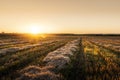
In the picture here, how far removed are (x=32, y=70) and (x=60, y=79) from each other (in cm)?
255

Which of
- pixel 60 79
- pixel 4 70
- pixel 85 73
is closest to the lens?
pixel 60 79

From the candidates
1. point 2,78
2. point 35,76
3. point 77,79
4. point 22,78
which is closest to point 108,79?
point 77,79

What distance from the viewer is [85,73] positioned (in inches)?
448

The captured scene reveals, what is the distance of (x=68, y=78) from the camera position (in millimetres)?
10156

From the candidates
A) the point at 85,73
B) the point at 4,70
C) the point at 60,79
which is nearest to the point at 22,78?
the point at 60,79

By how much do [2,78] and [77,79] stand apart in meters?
4.18

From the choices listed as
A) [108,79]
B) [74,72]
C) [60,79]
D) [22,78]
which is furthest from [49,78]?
[108,79]

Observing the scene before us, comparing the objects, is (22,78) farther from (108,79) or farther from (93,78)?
(108,79)

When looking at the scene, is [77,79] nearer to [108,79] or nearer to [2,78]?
[108,79]

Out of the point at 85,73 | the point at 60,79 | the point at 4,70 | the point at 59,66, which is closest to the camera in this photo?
the point at 60,79

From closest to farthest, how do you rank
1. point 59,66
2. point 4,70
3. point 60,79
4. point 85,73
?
point 60,79 → point 85,73 → point 4,70 → point 59,66

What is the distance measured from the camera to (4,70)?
1223cm

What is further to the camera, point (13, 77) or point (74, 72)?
point (74, 72)

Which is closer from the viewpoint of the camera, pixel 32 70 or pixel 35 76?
pixel 35 76
